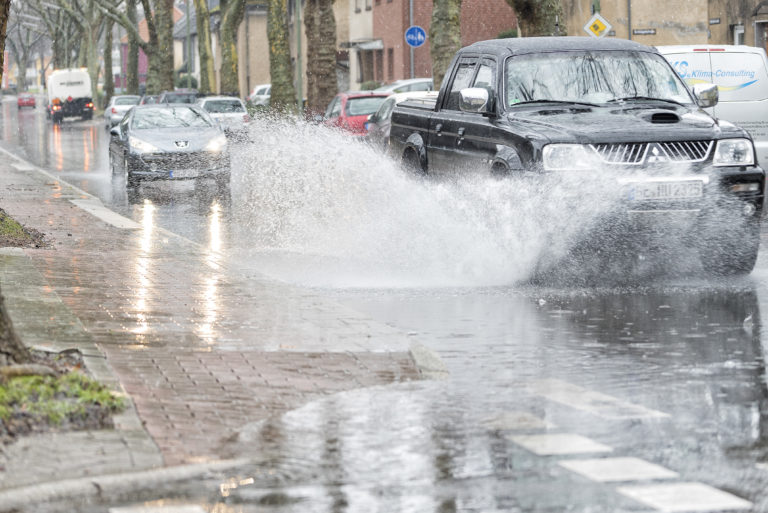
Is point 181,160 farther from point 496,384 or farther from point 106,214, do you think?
point 496,384

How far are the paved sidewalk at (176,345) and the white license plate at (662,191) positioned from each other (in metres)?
2.59

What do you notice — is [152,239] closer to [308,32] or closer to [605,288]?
[605,288]

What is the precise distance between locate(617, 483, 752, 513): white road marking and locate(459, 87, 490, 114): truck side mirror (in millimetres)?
7162

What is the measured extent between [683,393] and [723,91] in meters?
11.6

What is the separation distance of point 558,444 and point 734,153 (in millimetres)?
5974

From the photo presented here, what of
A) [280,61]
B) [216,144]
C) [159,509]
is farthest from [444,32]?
[159,509]

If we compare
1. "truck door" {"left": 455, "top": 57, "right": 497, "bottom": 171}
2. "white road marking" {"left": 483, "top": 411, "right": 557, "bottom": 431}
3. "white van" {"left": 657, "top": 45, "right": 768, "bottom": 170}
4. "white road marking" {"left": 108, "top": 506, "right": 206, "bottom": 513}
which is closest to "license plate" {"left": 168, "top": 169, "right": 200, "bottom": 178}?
A: "white van" {"left": 657, "top": 45, "right": 768, "bottom": 170}

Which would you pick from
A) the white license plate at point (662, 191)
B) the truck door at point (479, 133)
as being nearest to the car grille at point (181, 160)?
the truck door at point (479, 133)

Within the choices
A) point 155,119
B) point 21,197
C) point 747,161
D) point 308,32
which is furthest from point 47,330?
point 308,32

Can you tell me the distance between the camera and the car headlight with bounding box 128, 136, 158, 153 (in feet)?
78.0

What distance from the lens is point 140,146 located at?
23.9 metres

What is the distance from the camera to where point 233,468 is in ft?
19.1

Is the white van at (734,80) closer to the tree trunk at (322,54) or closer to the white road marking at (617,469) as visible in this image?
the white road marking at (617,469)

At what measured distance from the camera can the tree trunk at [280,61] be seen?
Answer: 145 feet
